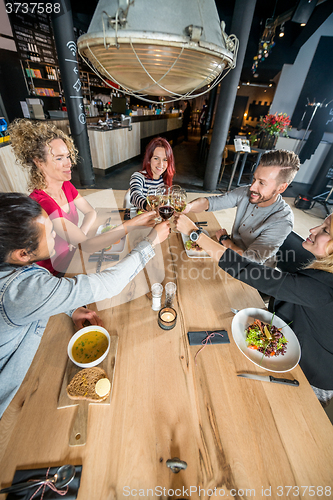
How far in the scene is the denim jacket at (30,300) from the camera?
0.83 metres

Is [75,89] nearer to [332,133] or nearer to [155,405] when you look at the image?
[155,405]

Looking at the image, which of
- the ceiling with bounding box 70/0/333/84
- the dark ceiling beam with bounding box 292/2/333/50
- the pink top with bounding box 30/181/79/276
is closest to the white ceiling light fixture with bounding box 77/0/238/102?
the pink top with bounding box 30/181/79/276

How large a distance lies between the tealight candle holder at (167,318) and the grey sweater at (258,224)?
0.84 meters

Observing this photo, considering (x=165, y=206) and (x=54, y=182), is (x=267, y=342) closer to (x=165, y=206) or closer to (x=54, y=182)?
(x=165, y=206)

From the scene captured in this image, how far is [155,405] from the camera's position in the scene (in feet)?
2.47

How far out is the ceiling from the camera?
500 cm

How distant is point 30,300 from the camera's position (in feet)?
2.72

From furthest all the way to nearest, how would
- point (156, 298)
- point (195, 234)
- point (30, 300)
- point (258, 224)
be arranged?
point (258, 224)
point (195, 234)
point (156, 298)
point (30, 300)

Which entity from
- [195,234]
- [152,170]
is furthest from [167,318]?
[152,170]

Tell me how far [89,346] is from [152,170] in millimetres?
2033

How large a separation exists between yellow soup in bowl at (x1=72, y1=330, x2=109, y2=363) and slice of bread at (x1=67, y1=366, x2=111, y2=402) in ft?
0.15

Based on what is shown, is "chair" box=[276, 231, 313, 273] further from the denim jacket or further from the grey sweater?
the denim jacket

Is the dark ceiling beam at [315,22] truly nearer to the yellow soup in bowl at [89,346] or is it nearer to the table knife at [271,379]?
the table knife at [271,379]

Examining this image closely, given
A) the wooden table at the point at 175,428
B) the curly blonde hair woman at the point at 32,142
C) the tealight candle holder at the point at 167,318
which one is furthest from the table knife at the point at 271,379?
the curly blonde hair woman at the point at 32,142
